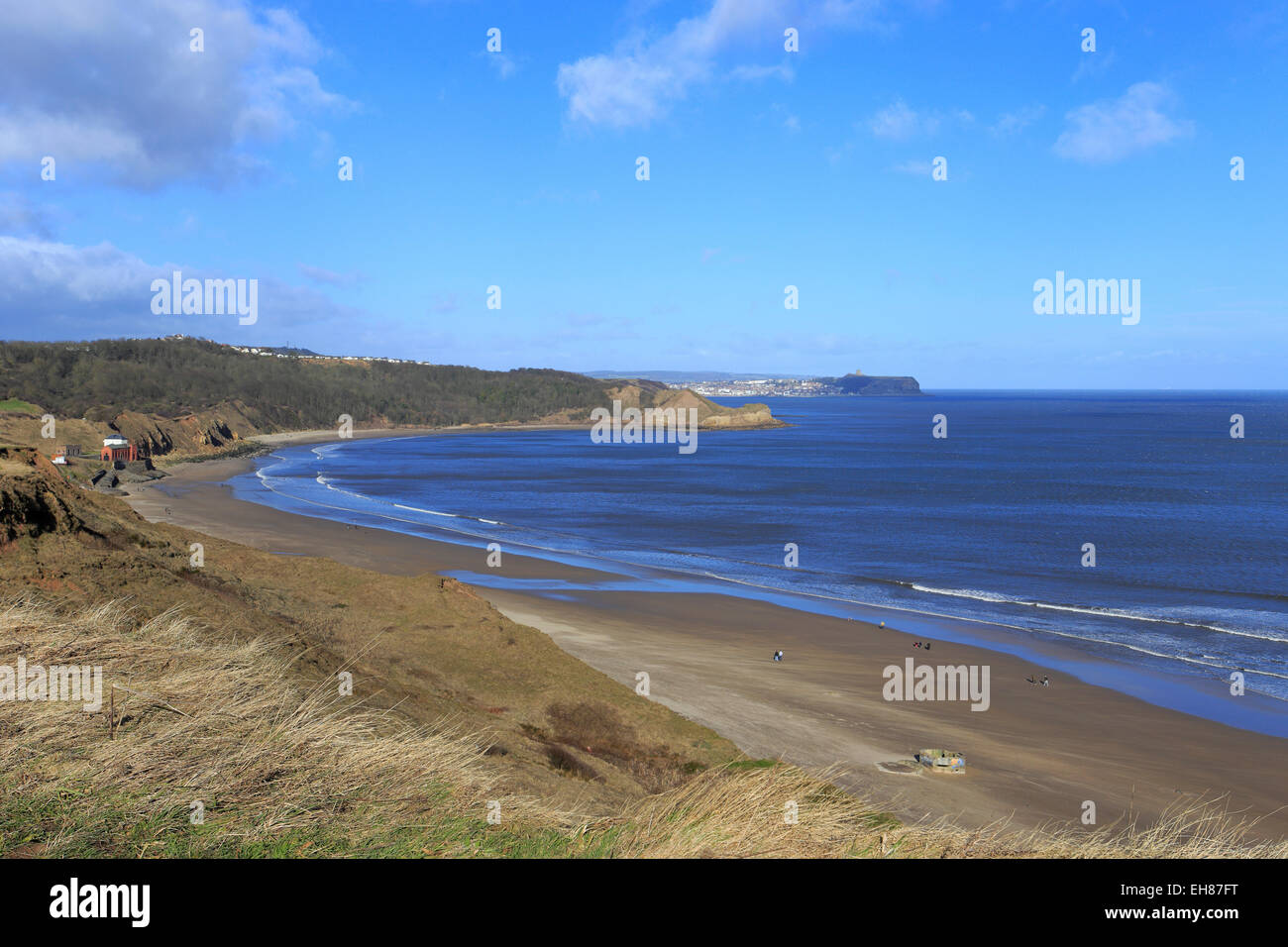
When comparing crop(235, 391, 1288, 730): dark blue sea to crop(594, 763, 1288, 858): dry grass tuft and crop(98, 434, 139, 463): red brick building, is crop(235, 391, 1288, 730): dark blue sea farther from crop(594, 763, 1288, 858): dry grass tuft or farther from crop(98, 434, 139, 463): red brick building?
crop(594, 763, 1288, 858): dry grass tuft

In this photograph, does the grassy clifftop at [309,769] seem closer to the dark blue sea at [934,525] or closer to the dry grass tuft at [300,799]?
the dry grass tuft at [300,799]

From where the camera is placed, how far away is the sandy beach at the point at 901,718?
15359mm

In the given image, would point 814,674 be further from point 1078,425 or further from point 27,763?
point 1078,425

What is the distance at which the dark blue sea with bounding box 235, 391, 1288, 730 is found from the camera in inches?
1162

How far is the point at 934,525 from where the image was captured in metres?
49.8

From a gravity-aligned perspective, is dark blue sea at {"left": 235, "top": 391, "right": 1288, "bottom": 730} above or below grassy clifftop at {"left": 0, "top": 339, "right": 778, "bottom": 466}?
below

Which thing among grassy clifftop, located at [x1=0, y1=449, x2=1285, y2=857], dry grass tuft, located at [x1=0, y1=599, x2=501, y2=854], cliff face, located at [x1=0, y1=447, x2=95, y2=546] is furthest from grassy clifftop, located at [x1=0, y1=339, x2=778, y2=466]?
dry grass tuft, located at [x1=0, y1=599, x2=501, y2=854]

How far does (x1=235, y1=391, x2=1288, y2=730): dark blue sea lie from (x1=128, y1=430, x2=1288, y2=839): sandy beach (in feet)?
7.41

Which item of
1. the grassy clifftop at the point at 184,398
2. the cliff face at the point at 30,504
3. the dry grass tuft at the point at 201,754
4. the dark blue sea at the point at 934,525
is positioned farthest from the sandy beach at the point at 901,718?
the grassy clifftop at the point at 184,398

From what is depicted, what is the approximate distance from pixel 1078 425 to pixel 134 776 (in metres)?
177

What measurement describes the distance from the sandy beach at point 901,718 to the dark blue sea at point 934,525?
226cm

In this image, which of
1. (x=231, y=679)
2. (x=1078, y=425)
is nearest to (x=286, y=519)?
(x=231, y=679)

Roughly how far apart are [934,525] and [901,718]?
32050 mm

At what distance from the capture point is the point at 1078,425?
161875mm
